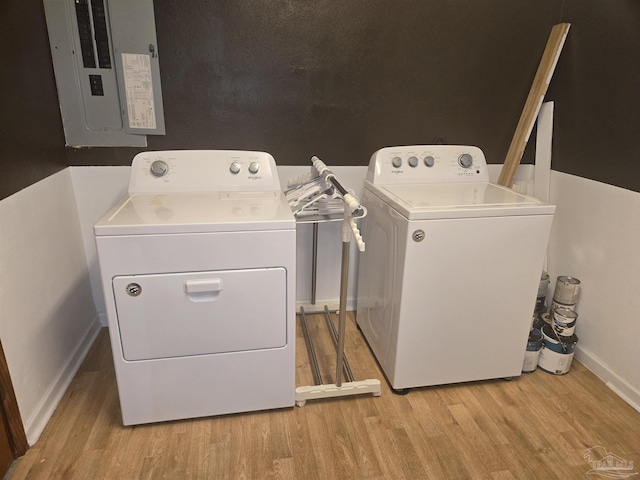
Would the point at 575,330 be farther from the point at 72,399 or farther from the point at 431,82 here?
the point at 72,399

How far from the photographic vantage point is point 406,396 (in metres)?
1.83

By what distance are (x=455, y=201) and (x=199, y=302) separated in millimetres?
1061

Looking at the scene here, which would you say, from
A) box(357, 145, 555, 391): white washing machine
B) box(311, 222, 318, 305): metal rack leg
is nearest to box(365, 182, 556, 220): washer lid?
box(357, 145, 555, 391): white washing machine

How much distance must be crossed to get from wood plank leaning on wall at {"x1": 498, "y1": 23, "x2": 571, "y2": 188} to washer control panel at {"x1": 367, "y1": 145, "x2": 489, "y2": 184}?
0.24 meters

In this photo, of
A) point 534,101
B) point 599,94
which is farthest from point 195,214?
point 599,94

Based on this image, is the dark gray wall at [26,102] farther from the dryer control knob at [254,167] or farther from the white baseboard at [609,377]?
the white baseboard at [609,377]

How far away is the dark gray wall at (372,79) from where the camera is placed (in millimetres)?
1860

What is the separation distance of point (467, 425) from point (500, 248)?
715 mm

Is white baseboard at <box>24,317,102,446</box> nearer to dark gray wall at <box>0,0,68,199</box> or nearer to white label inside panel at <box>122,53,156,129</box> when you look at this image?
dark gray wall at <box>0,0,68,199</box>

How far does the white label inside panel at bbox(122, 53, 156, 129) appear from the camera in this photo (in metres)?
1.90

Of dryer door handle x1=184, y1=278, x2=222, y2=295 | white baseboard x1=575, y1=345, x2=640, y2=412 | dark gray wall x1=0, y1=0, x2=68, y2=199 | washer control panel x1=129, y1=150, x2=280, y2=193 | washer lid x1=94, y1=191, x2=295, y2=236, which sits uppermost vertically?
dark gray wall x1=0, y1=0, x2=68, y2=199

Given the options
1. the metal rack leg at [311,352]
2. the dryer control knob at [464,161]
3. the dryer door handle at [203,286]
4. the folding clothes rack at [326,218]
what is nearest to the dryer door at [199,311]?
the dryer door handle at [203,286]

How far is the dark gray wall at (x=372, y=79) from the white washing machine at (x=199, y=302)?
0.54 m

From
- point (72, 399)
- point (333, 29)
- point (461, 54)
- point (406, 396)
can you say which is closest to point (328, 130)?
point (333, 29)
